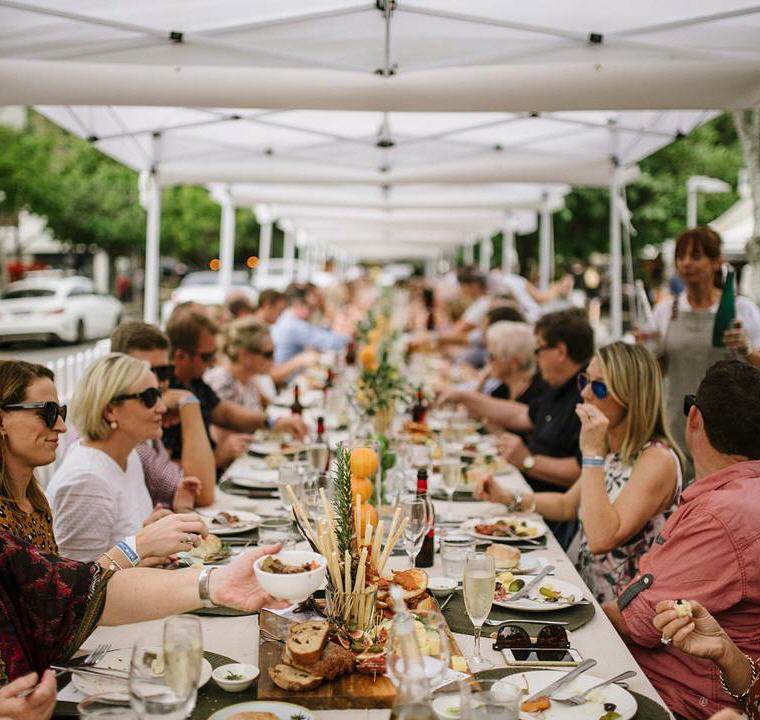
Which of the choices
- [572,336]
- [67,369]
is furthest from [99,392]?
[67,369]

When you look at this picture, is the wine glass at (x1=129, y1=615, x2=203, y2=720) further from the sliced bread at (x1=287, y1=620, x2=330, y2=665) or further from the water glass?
the water glass

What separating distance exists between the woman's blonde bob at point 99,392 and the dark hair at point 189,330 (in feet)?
5.15

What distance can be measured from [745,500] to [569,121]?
414 centimetres

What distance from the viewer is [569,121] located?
5.96 meters

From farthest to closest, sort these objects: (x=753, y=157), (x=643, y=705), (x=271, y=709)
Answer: (x=753, y=157)
(x=643, y=705)
(x=271, y=709)

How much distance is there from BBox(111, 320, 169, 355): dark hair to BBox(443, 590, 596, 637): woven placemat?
A: 2096mm

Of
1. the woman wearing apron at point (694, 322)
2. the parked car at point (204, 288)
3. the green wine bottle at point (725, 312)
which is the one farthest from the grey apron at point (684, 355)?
the parked car at point (204, 288)

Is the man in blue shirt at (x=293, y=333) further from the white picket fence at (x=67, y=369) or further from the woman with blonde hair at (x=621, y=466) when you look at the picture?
the woman with blonde hair at (x=621, y=466)

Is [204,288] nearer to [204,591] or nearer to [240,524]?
[240,524]

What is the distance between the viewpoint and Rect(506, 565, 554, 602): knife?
2.54 meters

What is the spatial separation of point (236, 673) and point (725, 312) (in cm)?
357

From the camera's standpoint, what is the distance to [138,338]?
160 inches

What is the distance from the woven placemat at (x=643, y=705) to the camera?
187cm

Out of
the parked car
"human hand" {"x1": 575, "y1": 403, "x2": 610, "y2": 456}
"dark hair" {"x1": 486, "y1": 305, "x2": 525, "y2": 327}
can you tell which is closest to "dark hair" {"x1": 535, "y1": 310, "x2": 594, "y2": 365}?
"human hand" {"x1": 575, "y1": 403, "x2": 610, "y2": 456}
